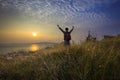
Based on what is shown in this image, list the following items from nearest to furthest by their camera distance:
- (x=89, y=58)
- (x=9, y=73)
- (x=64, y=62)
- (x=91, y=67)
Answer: (x=91, y=67), (x=89, y=58), (x=64, y=62), (x=9, y=73)

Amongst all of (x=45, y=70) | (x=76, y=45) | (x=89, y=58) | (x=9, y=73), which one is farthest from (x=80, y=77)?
(x=76, y=45)

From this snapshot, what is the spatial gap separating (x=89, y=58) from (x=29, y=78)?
69.1 inches

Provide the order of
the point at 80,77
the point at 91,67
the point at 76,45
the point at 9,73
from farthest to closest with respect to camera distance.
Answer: the point at 76,45 < the point at 9,73 < the point at 91,67 < the point at 80,77

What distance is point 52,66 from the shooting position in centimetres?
501

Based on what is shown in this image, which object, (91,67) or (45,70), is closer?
Result: (91,67)

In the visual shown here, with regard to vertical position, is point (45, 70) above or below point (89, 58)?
below

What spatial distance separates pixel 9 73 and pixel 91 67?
2.62 m

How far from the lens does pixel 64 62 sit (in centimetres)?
509

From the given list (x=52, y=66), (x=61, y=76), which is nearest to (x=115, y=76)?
(x=61, y=76)

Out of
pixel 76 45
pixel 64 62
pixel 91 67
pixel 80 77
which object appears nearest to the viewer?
pixel 80 77

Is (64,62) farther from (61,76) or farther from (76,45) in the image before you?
(76,45)

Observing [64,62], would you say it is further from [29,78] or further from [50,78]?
[29,78]

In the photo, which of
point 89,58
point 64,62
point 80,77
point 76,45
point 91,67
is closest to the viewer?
point 80,77

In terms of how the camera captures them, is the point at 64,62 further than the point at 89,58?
Yes
